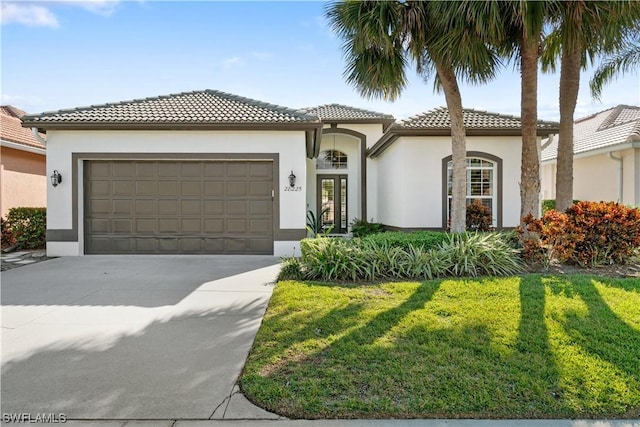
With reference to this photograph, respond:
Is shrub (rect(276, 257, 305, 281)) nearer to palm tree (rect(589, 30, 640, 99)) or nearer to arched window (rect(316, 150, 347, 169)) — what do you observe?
arched window (rect(316, 150, 347, 169))

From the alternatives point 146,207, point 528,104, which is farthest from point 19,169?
point 528,104

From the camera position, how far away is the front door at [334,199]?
674 inches

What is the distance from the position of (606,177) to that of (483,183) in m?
7.14

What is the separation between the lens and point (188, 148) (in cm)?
1074

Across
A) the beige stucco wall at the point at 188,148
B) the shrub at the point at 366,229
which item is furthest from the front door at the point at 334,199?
the beige stucco wall at the point at 188,148

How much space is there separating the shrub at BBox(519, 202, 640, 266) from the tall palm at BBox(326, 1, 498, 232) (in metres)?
2.24

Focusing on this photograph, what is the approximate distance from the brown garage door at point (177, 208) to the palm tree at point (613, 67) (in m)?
10.7

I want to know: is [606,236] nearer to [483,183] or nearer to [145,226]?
[483,183]

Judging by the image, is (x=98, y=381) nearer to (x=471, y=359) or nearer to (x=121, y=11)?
(x=471, y=359)

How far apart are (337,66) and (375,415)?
31.0 feet

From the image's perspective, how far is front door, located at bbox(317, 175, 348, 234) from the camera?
56.2 ft

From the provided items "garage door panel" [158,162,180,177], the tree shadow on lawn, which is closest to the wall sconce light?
"garage door panel" [158,162,180,177]

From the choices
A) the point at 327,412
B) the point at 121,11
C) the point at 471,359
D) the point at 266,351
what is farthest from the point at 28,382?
the point at 121,11

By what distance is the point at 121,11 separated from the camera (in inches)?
365
